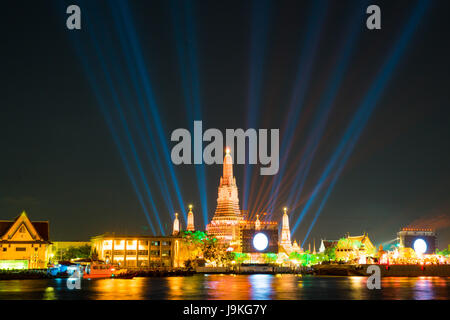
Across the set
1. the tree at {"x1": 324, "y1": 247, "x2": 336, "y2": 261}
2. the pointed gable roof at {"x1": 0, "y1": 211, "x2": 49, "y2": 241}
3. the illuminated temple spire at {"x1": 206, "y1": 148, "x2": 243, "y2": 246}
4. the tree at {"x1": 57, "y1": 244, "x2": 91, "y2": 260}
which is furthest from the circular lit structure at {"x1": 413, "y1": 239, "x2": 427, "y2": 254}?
the pointed gable roof at {"x1": 0, "y1": 211, "x2": 49, "y2": 241}

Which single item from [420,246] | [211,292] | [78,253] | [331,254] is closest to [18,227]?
[78,253]

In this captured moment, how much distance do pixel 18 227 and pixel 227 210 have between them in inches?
3744

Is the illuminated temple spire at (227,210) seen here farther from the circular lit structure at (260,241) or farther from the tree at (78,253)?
the tree at (78,253)

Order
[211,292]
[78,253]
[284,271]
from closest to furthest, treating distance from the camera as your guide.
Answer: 1. [211,292]
2. [284,271]
3. [78,253]

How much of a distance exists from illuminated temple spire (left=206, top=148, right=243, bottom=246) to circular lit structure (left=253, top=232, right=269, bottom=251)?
Answer: 1871 cm

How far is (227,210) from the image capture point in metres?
189

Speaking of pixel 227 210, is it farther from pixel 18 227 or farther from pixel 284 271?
pixel 18 227

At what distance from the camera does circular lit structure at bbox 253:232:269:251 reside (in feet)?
526

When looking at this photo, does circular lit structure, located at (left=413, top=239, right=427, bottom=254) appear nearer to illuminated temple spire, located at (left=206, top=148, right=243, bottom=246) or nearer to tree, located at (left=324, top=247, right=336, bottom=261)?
tree, located at (left=324, top=247, right=336, bottom=261)

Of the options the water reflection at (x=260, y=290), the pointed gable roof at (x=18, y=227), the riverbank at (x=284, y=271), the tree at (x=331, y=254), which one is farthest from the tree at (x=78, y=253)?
the water reflection at (x=260, y=290)

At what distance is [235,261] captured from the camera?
156250 mm
